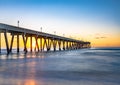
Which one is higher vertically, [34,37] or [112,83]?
[34,37]

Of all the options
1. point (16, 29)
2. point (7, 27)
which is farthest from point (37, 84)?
point (16, 29)

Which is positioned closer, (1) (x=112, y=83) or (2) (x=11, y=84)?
(2) (x=11, y=84)

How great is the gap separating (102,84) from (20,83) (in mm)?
5334

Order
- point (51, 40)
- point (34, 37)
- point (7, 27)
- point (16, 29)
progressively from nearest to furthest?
point (7, 27) → point (16, 29) → point (34, 37) → point (51, 40)

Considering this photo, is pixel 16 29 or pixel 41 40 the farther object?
pixel 41 40

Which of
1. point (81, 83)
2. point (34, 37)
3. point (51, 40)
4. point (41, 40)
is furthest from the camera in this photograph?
point (51, 40)

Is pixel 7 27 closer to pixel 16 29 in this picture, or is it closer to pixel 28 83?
pixel 16 29

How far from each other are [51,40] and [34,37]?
30.8 m

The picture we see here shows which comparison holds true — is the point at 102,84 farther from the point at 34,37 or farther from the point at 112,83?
the point at 34,37

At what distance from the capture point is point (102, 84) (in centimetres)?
1516

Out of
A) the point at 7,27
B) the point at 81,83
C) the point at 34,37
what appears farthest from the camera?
the point at 34,37

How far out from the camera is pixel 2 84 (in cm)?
1445

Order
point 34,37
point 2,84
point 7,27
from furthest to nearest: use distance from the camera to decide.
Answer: point 34,37 → point 7,27 → point 2,84

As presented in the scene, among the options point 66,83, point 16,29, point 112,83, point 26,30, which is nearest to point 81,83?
point 66,83
